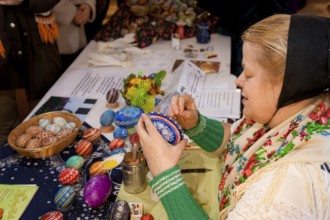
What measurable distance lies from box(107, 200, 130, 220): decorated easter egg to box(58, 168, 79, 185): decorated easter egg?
0.83 feet

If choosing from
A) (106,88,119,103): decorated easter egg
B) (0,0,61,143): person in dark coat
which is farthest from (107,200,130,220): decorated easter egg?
(0,0,61,143): person in dark coat

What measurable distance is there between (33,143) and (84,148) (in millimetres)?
207

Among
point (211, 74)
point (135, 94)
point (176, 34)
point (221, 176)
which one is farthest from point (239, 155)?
point (176, 34)

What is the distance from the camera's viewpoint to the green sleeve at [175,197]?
42.0 inches

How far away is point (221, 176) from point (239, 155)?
0.58 feet

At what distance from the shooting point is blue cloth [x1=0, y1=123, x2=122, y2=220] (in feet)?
4.10

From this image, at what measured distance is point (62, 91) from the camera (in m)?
2.03

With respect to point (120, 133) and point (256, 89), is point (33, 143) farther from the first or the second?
point (256, 89)

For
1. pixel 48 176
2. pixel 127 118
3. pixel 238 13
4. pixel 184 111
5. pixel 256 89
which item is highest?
pixel 256 89

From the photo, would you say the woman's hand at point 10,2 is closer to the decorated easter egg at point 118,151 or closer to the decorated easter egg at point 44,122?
the decorated easter egg at point 44,122

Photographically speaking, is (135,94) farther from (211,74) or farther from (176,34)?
(176,34)

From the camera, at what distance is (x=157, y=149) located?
1.13 metres

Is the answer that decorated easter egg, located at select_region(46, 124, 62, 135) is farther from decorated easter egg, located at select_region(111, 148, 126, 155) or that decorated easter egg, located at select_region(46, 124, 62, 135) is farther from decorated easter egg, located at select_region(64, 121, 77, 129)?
decorated easter egg, located at select_region(111, 148, 126, 155)

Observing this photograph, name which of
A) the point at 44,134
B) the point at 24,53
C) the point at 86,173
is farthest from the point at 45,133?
the point at 24,53
